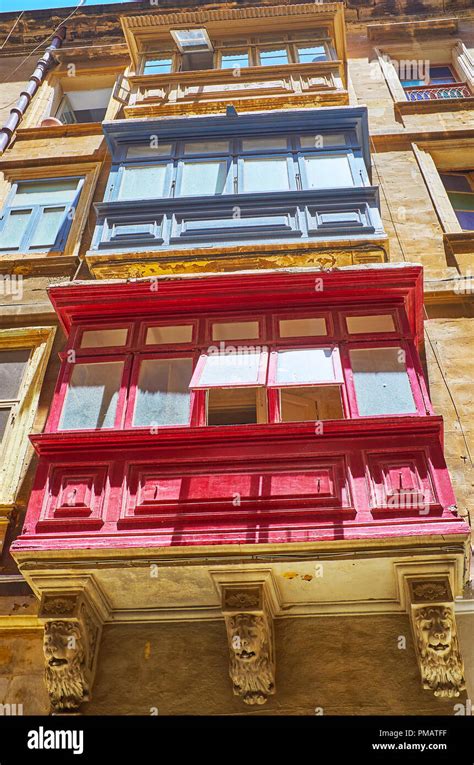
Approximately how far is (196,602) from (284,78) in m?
10.1

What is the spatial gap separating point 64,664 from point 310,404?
4738 mm

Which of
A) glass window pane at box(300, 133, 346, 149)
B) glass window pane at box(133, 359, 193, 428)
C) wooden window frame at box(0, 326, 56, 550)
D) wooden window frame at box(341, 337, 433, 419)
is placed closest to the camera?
wooden window frame at box(341, 337, 433, 419)

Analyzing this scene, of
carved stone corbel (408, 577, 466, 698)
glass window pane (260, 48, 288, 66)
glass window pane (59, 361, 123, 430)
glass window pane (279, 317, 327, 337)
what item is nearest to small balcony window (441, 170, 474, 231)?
glass window pane (260, 48, 288, 66)

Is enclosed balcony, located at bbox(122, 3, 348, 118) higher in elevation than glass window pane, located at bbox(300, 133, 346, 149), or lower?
higher

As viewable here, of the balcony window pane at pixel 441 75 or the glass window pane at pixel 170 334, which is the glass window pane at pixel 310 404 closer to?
the glass window pane at pixel 170 334

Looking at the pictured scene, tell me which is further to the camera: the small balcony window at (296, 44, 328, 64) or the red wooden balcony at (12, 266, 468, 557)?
the small balcony window at (296, 44, 328, 64)

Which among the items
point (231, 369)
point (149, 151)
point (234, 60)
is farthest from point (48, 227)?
point (231, 369)

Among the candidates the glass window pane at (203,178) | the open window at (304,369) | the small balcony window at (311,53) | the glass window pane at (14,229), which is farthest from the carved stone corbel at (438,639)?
the small balcony window at (311,53)

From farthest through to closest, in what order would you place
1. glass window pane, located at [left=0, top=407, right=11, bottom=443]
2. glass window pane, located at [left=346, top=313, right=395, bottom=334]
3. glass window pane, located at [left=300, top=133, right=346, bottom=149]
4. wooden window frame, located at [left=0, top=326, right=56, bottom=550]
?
glass window pane, located at [left=300, top=133, right=346, bottom=149] → glass window pane, located at [left=0, top=407, right=11, bottom=443] → glass window pane, located at [left=346, top=313, right=395, bottom=334] → wooden window frame, located at [left=0, top=326, right=56, bottom=550]

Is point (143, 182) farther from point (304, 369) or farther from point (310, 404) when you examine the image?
point (304, 369)

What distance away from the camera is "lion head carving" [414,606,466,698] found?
6273mm

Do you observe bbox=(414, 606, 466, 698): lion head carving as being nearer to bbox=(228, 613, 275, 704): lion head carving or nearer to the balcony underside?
the balcony underside

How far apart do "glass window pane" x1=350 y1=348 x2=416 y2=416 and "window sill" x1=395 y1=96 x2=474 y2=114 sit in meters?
7.83

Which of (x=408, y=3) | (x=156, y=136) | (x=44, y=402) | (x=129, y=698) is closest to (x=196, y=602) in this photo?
(x=129, y=698)
